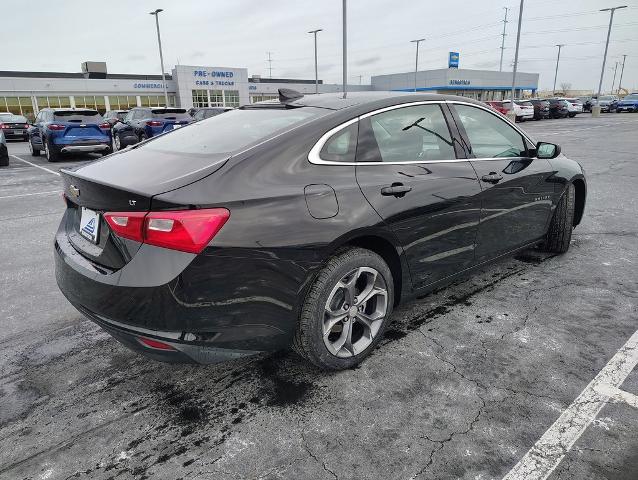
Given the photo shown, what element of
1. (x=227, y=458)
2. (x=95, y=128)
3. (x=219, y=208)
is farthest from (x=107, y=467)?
(x=95, y=128)

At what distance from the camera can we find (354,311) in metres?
2.73

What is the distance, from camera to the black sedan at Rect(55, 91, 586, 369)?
2135mm

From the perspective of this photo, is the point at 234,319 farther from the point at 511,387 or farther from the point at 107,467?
the point at 511,387

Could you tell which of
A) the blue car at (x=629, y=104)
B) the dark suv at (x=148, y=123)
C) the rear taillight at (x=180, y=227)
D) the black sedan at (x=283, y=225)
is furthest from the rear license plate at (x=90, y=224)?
the blue car at (x=629, y=104)

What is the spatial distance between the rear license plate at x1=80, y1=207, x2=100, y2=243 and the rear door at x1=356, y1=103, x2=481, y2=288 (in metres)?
1.43

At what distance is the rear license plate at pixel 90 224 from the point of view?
7.80 feet

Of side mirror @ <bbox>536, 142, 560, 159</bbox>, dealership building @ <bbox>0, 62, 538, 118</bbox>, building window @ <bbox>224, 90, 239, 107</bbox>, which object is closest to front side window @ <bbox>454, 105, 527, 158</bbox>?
side mirror @ <bbox>536, 142, 560, 159</bbox>

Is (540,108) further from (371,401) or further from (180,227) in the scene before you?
(180,227)

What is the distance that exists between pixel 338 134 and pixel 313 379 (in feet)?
4.76

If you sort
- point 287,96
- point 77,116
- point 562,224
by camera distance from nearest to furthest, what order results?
point 287,96 → point 562,224 → point 77,116

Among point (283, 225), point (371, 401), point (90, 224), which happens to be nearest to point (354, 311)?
point (371, 401)

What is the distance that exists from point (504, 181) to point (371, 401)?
6.87ft

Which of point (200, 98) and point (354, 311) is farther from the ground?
point (200, 98)

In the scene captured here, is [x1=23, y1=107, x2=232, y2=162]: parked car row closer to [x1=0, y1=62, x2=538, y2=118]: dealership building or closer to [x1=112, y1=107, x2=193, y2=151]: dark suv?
[x1=112, y1=107, x2=193, y2=151]: dark suv
